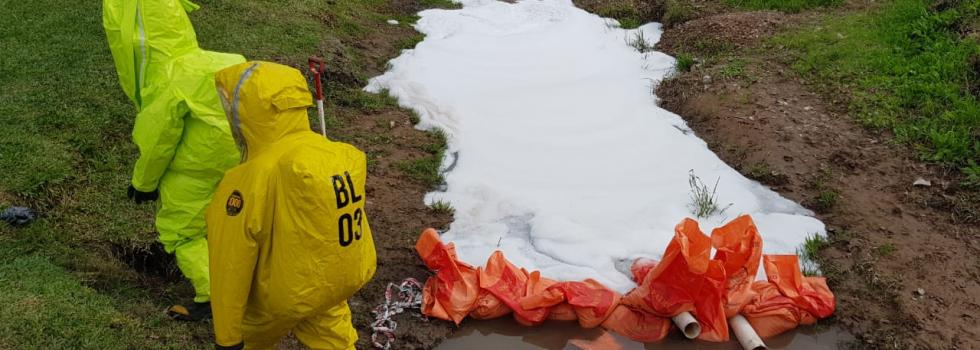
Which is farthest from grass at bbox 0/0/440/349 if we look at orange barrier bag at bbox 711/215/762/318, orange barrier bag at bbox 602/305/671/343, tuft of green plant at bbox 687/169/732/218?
tuft of green plant at bbox 687/169/732/218

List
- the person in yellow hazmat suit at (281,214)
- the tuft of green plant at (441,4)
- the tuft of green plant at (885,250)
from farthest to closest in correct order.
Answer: the tuft of green plant at (441,4)
the tuft of green plant at (885,250)
the person in yellow hazmat suit at (281,214)

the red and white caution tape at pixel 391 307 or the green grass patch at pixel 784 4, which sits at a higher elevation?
the green grass patch at pixel 784 4

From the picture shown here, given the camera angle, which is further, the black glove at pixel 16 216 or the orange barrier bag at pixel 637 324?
the black glove at pixel 16 216

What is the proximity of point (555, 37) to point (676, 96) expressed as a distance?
101 inches

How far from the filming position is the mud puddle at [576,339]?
153 inches

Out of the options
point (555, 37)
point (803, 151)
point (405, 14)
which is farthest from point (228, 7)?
point (803, 151)

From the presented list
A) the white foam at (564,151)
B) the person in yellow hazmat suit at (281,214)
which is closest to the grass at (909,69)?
the white foam at (564,151)

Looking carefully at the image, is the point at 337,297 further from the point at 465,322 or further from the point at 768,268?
the point at 768,268

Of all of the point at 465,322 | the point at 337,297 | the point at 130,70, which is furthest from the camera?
the point at 465,322

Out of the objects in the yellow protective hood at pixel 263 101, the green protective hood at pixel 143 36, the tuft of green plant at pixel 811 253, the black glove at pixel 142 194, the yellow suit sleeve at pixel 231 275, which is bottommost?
the tuft of green plant at pixel 811 253

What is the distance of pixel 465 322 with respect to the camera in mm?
4109

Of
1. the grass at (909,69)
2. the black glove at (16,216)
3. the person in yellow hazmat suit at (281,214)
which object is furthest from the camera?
the grass at (909,69)

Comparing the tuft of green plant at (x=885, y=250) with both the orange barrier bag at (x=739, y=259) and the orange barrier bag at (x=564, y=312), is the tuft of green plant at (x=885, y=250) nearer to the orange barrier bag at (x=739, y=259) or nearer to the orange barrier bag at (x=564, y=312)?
the orange barrier bag at (x=739, y=259)

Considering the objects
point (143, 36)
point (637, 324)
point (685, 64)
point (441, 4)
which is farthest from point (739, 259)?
point (441, 4)
